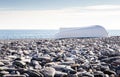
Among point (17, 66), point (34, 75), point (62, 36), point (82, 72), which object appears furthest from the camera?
point (62, 36)

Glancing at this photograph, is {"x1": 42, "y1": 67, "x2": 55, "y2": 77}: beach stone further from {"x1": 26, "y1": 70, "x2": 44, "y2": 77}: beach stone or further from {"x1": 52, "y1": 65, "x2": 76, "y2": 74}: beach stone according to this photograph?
{"x1": 52, "y1": 65, "x2": 76, "y2": 74}: beach stone

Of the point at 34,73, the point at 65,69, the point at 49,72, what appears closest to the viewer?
the point at 34,73

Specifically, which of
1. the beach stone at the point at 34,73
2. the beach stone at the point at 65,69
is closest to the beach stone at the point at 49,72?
the beach stone at the point at 34,73

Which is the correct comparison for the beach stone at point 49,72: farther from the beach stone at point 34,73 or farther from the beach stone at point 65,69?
the beach stone at point 65,69

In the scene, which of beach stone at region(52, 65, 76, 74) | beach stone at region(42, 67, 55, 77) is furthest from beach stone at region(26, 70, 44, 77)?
beach stone at region(52, 65, 76, 74)

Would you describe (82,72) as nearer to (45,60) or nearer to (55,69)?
(55,69)

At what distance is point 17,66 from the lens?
53.7 feet

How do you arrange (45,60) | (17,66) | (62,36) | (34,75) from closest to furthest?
(34,75) → (17,66) → (45,60) → (62,36)

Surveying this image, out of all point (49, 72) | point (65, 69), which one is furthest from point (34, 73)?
point (65, 69)

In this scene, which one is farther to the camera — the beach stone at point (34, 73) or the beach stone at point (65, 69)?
the beach stone at point (65, 69)

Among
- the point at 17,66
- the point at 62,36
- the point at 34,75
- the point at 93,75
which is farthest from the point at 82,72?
the point at 62,36

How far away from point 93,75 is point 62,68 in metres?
1.72

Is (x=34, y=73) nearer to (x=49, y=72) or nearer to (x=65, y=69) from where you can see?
(x=49, y=72)

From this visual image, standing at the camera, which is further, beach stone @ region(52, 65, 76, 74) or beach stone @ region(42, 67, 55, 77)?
beach stone @ region(52, 65, 76, 74)
